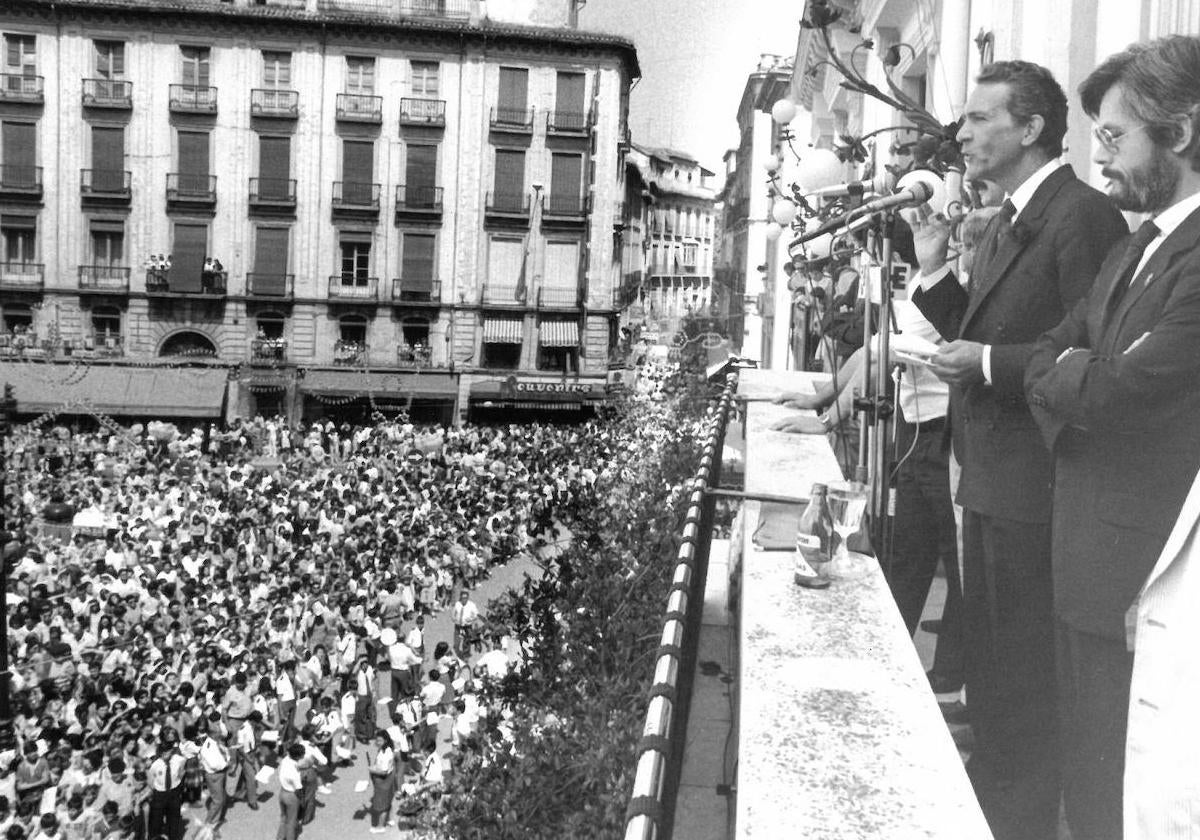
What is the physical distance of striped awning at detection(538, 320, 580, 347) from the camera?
136 ft

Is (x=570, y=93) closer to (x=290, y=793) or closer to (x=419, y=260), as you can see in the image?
(x=419, y=260)

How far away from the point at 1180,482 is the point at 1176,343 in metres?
0.32

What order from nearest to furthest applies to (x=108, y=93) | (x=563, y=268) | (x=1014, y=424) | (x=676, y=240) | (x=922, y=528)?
1. (x=1014, y=424)
2. (x=922, y=528)
3. (x=108, y=93)
4. (x=563, y=268)
5. (x=676, y=240)

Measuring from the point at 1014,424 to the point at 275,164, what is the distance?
39351 millimetres

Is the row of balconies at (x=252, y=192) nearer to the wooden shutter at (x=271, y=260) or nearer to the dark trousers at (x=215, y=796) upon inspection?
the wooden shutter at (x=271, y=260)

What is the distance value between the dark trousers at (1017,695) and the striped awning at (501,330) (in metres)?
37.7

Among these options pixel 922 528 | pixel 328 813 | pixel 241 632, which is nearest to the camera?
pixel 922 528

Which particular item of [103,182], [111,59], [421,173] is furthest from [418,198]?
[111,59]

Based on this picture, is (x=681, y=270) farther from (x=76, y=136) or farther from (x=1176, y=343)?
(x=1176, y=343)

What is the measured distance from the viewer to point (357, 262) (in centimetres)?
4050

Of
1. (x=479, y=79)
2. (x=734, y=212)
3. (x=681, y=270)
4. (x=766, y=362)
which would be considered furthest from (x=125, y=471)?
(x=681, y=270)

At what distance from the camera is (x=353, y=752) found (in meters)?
13.2

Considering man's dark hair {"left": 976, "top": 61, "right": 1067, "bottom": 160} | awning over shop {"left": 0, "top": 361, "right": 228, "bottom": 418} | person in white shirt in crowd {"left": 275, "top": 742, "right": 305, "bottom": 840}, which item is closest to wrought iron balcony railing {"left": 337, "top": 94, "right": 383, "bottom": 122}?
awning over shop {"left": 0, "top": 361, "right": 228, "bottom": 418}

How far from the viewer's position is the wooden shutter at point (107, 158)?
39.6 m
